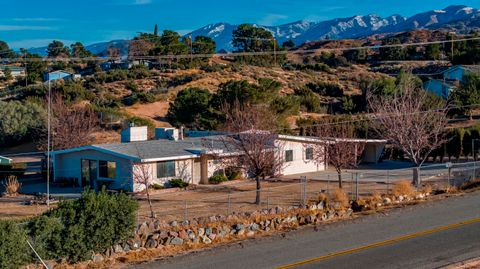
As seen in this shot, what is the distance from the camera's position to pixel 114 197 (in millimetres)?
16922

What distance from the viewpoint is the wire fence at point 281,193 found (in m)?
24.7

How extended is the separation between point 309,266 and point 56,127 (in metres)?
35.7

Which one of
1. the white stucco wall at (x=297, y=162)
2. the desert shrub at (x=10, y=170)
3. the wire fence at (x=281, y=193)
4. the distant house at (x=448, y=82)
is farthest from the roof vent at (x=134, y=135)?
the distant house at (x=448, y=82)

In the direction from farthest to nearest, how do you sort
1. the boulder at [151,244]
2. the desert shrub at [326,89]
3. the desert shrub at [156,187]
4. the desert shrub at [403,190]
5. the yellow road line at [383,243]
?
the desert shrub at [326,89] < the desert shrub at [156,187] < the desert shrub at [403,190] < the boulder at [151,244] < the yellow road line at [383,243]

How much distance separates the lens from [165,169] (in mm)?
33844

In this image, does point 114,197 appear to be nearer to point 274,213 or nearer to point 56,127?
point 274,213

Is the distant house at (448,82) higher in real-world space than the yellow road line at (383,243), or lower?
higher

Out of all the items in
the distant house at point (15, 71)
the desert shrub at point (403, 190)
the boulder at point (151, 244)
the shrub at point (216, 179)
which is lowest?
the boulder at point (151, 244)

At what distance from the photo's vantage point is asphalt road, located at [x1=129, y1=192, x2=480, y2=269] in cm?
1512

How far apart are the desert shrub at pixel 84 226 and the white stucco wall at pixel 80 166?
15.9 meters

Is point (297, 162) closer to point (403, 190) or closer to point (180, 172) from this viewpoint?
point (180, 172)

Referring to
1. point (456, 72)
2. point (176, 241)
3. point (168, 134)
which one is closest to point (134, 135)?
point (168, 134)

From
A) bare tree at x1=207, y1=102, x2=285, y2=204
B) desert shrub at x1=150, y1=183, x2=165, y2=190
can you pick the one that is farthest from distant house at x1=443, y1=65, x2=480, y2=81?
desert shrub at x1=150, y1=183, x2=165, y2=190

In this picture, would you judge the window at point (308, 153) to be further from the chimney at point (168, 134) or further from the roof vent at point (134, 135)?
the roof vent at point (134, 135)
